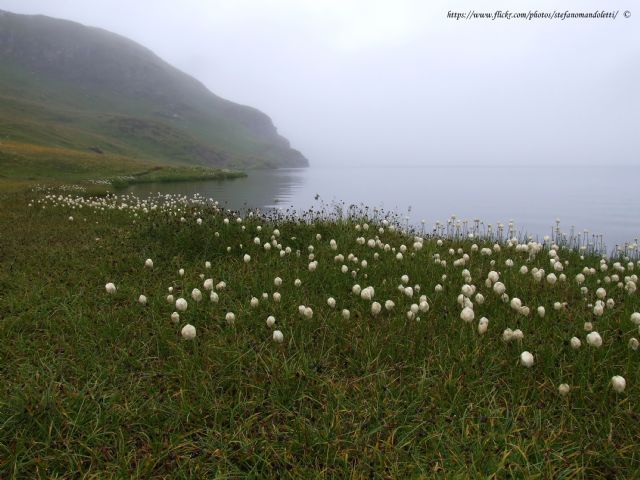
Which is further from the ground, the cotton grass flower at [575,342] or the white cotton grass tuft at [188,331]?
the cotton grass flower at [575,342]

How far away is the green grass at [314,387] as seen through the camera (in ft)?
10.8

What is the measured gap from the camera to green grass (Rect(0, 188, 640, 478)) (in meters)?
3.30

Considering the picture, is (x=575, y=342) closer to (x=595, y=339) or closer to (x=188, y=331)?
(x=595, y=339)

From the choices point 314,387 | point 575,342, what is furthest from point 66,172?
point 575,342

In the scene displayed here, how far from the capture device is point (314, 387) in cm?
414

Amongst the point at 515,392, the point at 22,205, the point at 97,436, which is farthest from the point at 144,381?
the point at 22,205

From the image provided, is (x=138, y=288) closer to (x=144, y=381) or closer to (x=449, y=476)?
(x=144, y=381)

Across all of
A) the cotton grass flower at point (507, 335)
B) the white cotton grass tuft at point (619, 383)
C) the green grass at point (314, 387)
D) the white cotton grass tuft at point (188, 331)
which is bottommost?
the green grass at point (314, 387)

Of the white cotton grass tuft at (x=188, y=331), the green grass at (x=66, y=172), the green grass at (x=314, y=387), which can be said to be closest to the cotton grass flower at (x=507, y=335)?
the green grass at (x=314, y=387)

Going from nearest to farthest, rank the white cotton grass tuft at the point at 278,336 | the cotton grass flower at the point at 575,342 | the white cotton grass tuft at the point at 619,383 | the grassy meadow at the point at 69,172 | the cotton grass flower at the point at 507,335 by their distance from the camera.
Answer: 1. the white cotton grass tuft at the point at 619,383
2. the cotton grass flower at the point at 575,342
3. the cotton grass flower at the point at 507,335
4. the white cotton grass tuft at the point at 278,336
5. the grassy meadow at the point at 69,172

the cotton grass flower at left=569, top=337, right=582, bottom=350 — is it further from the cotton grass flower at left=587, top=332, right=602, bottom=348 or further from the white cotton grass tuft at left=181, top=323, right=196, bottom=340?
the white cotton grass tuft at left=181, top=323, right=196, bottom=340

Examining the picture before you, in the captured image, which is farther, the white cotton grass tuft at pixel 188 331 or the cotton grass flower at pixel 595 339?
the white cotton grass tuft at pixel 188 331

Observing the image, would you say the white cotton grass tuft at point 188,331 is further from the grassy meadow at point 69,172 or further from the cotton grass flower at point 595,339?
the grassy meadow at point 69,172

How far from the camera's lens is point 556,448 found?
332cm
